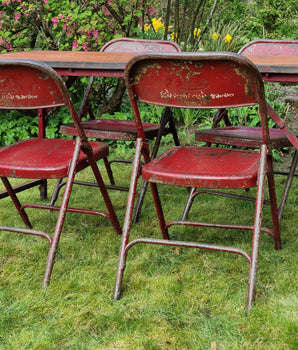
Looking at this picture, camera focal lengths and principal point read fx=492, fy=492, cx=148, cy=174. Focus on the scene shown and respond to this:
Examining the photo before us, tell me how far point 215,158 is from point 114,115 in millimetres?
3003

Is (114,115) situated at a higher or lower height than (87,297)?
lower

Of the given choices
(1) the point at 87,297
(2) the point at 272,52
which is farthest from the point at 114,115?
(1) the point at 87,297

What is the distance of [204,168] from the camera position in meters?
2.27

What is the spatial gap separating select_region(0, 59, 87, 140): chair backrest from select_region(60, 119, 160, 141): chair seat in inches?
32.7

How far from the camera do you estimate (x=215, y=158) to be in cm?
245

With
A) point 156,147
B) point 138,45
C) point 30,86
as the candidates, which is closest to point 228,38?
point 138,45

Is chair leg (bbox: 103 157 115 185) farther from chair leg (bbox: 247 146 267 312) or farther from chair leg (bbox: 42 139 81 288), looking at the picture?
chair leg (bbox: 247 146 267 312)

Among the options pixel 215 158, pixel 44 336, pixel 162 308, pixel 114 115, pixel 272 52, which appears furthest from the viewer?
pixel 114 115

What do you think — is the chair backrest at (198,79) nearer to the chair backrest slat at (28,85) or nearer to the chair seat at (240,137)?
the chair backrest slat at (28,85)

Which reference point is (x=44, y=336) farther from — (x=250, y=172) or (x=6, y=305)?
(x=250, y=172)

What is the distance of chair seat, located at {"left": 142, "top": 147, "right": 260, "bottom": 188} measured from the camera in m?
2.10

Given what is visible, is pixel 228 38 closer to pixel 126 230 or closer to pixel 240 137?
pixel 240 137

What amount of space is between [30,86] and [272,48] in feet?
6.86

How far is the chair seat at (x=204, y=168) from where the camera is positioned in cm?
210
